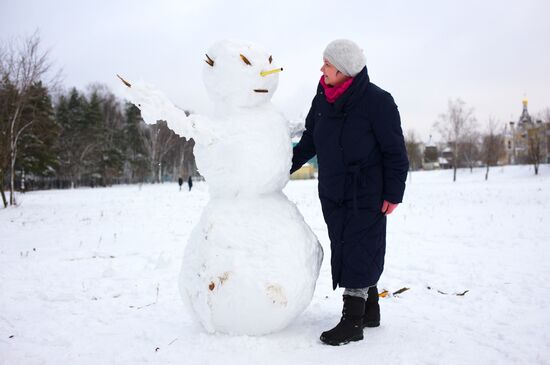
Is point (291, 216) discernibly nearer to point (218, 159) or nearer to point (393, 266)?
point (218, 159)

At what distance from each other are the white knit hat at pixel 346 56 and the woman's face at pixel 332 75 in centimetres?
4

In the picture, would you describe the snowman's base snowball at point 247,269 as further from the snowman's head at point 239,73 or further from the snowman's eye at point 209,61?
the snowman's eye at point 209,61

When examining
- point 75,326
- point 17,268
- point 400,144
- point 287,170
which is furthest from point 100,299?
point 400,144

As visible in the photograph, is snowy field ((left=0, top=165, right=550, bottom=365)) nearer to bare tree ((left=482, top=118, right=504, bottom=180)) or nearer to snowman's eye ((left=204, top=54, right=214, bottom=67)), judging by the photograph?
snowman's eye ((left=204, top=54, right=214, bottom=67))

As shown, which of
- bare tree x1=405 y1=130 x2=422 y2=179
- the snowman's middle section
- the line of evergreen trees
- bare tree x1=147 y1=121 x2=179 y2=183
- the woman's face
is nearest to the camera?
the snowman's middle section

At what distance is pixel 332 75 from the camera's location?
248 centimetres

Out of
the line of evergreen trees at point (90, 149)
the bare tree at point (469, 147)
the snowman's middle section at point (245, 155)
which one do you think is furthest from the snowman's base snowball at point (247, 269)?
the bare tree at point (469, 147)

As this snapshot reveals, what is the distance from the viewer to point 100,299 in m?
3.62

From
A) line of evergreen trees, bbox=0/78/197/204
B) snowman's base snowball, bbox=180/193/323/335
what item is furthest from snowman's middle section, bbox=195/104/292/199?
line of evergreen trees, bbox=0/78/197/204

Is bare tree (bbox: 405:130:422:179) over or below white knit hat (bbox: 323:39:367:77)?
over

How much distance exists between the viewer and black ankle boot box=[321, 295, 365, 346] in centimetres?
229

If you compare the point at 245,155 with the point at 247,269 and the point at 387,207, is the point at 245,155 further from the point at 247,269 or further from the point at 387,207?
the point at 387,207

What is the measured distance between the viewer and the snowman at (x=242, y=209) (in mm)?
2236

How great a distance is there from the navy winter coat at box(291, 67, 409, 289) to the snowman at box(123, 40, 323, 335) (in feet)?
0.90
